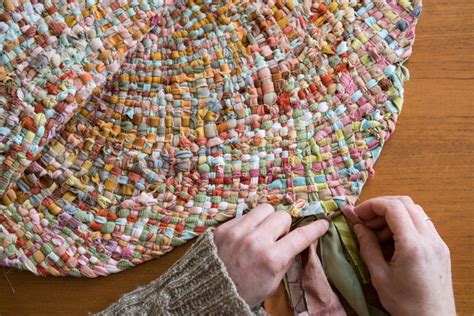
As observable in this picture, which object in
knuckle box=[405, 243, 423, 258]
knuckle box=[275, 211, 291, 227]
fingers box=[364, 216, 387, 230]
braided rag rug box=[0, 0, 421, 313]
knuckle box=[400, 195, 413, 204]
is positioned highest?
braided rag rug box=[0, 0, 421, 313]

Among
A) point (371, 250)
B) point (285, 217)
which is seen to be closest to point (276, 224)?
point (285, 217)

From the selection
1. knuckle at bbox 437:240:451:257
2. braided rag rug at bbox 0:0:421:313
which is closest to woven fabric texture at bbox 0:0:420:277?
braided rag rug at bbox 0:0:421:313

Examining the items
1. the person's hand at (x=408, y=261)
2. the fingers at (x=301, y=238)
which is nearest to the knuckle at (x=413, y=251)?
the person's hand at (x=408, y=261)

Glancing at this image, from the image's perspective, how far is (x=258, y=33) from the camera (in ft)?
2.56

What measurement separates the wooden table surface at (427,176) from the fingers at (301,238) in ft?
0.25

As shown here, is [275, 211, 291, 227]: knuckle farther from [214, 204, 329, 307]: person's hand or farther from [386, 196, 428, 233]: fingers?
[386, 196, 428, 233]: fingers

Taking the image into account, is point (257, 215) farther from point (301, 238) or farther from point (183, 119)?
point (183, 119)

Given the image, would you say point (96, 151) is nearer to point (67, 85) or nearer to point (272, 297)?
point (67, 85)

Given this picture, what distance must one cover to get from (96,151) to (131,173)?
0.06 meters

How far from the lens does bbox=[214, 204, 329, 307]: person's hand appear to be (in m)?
0.68

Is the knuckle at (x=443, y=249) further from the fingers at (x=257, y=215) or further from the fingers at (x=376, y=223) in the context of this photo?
the fingers at (x=257, y=215)

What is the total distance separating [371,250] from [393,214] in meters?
0.05

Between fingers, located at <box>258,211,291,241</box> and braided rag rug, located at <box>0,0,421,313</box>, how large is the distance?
2cm

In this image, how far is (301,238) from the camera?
2.29ft
